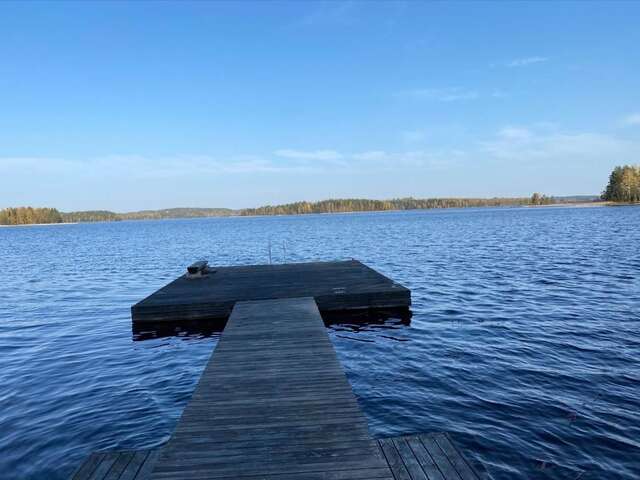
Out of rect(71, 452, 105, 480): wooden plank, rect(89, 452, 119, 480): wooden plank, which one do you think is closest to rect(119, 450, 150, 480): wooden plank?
rect(89, 452, 119, 480): wooden plank

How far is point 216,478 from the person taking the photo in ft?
14.4

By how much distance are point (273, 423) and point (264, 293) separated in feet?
34.5

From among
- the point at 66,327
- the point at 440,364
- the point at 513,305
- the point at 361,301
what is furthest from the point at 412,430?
the point at 66,327

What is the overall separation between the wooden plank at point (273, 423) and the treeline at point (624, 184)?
16469 cm

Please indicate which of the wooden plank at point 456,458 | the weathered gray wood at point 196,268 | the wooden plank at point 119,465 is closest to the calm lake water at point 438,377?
the wooden plank at point 456,458

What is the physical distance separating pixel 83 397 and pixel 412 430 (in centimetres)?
806

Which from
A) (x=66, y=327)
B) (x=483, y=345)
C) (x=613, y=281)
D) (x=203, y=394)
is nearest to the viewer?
(x=203, y=394)

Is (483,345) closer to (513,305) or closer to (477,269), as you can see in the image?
(513,305)

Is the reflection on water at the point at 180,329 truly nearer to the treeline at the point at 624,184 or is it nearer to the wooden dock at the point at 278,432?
the wooden dock at the point at 278,432

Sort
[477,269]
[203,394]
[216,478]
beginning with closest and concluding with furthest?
[216,478], [203,394], [477,269]

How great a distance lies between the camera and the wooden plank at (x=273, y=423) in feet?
15.0

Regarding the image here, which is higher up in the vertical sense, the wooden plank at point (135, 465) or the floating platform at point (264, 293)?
the floating platform at point (264, 293)

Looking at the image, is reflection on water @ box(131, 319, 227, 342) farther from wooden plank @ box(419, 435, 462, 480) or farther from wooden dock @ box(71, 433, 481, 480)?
wooden plank @ box(419, 435, 462, 480)

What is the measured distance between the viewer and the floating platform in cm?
1461
